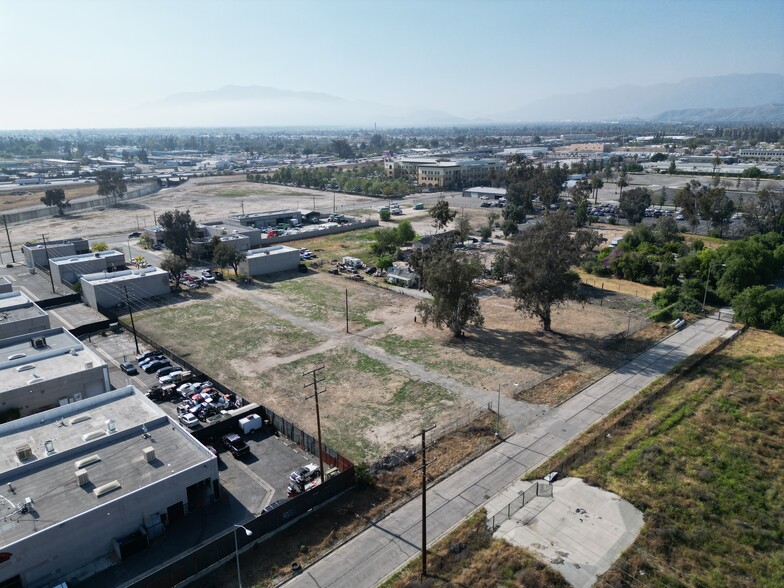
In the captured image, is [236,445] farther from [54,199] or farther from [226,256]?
[54,199]

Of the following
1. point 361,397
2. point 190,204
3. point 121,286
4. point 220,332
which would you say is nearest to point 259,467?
point 361,397

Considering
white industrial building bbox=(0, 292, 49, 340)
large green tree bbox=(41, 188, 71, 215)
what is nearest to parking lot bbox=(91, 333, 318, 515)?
white industrial building bbox=(0, 292, 49, 340)

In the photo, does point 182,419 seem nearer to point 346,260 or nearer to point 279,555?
point 279,555

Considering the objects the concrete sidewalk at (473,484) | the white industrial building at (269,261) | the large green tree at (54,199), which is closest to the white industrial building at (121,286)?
the white industrial building at (269,261)

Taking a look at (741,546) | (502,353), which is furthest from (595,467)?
(502,353)

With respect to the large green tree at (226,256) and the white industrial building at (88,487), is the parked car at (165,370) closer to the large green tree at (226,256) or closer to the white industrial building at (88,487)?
the white industrial building at (88,487)

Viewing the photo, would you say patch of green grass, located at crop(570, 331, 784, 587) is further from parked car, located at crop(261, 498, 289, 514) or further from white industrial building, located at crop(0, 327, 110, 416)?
white industrial building, located at crop(0, 327, 110, 416)
